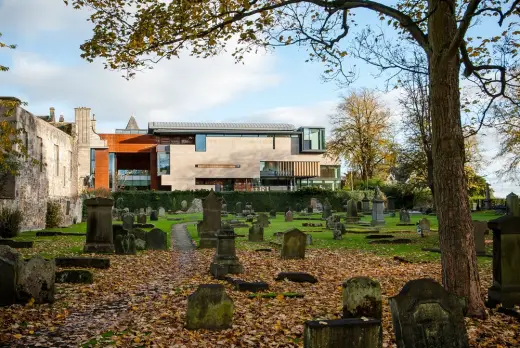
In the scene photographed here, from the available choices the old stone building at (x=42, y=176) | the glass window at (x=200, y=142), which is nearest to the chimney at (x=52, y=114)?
the old stone building at (x=42, y=176)

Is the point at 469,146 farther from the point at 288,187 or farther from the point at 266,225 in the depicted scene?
the point at 288,187

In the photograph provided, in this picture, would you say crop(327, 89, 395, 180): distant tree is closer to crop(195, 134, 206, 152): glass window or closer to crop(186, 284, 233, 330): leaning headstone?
crop(195, 134, 206, 152): glass window

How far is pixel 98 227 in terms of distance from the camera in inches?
635

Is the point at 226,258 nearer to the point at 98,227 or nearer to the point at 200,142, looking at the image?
the point at 98,227

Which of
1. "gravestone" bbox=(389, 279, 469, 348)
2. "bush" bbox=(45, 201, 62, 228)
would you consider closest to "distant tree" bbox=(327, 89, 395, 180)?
"bush" bbox=(45, 201, 62, 228)

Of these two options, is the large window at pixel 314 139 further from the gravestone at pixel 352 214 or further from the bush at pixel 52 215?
the bush at pixel 52 215

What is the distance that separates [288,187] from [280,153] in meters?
5.16

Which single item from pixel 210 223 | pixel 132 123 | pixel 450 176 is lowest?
pixel 210 223

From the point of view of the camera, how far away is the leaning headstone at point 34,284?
8664 millimetres

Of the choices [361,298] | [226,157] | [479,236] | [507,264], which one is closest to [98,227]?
[361,298]

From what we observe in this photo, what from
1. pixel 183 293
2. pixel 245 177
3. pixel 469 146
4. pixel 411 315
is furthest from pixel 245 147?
pixel 411 315

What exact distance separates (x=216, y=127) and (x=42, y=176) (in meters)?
49.4

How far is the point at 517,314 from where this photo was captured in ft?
25.4

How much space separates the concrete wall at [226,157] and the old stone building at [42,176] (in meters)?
34.8
